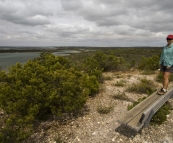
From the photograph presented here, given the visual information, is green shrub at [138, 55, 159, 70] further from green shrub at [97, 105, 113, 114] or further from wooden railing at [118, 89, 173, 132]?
wooden railing at [118, 89, 173, 132]

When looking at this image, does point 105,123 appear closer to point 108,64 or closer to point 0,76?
point 0,76

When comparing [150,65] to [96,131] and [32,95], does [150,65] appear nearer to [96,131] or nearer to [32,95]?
[96,131]

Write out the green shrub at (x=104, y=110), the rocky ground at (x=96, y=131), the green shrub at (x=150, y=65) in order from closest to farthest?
1. the rocky ground at (x=96, y=131)
2. the green shrub at (x=104, y=110)
3. the green shrub at (x=150, y=65)

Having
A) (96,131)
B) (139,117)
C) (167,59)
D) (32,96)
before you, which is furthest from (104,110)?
(167,59)

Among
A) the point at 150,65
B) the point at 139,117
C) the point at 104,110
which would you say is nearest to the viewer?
the point at 139,117

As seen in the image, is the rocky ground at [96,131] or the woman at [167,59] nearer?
the rocky ground at [96,131]

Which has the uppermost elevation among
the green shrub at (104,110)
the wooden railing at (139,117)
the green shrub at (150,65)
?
the green shrub at (150,65)

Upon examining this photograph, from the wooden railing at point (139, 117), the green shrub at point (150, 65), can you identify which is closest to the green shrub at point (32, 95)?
the wooden railing at point (139, 117)

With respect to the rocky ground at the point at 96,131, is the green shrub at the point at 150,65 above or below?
above

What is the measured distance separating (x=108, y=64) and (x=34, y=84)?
1021 cm

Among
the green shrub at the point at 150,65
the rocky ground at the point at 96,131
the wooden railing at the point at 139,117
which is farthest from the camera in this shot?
the green shrub at the point at 150,65

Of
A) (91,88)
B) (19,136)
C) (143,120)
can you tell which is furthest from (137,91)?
(19,136)

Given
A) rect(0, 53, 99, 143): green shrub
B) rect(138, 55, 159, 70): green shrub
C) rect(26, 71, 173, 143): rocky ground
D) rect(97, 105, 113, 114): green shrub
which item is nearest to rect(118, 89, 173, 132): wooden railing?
rect(26, 71, 173, 143): rocky ground

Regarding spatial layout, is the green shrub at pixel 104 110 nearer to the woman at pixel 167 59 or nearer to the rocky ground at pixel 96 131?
the rocky ground at pixel 96 131
